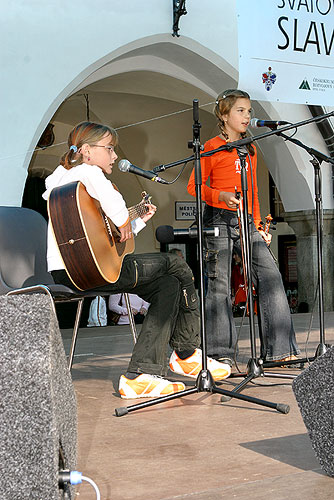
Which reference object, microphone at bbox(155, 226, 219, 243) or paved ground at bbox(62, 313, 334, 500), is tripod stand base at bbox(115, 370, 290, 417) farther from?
microphone at bbox(155, 226, 219, 243)

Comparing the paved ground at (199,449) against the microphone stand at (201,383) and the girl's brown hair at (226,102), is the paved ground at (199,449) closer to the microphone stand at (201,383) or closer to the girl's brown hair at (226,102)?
the microphone stand at (201,383)

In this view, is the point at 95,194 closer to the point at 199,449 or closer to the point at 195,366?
the point at 195,366

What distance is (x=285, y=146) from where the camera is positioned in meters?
8.85

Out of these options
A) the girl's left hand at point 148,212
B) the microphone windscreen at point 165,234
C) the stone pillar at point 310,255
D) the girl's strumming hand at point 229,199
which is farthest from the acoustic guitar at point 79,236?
the stone pillar at point 310,255

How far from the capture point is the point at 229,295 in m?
4.08

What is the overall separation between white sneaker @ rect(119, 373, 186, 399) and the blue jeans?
673 mm

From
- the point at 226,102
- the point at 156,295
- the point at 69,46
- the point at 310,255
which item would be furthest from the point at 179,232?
the point at 310,255

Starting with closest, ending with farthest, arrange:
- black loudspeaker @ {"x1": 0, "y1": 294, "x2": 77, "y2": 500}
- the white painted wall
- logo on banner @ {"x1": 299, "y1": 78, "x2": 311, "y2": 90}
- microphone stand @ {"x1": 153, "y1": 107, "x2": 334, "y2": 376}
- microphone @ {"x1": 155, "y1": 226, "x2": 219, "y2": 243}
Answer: black loudspeaker @ {"x1": 0, "y1": 294, "x2": 77, "y2": 500} < microphone stand @ {"x1": 153, "y1": 107, "x2": 334, "y2": 376} < microphone @ {"x1": 155, "y1": 226, "x2": 219, "y2": 243} < logo on banner @ {"x1": 299, "y1": 78, "x2": 311, "y2": 90} < the white painted wall

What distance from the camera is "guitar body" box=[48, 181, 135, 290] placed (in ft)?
10.7

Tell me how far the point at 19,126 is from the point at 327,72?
9.28 feet

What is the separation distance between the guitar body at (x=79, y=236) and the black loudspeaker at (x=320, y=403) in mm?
1462

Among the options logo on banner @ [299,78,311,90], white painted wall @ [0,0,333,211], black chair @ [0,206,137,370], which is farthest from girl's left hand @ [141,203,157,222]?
white painted wall @ [0,0,333,211]

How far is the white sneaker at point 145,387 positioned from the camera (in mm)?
3414

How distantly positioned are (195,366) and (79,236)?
0.99 m
